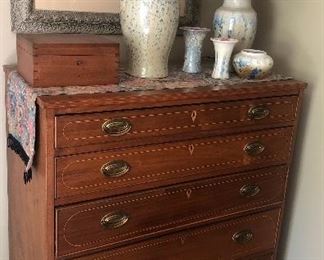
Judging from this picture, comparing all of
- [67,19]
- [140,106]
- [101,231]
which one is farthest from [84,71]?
[101,231]

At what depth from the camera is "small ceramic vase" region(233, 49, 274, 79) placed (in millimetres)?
1647

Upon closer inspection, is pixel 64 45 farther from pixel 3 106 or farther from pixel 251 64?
pixel 251 64

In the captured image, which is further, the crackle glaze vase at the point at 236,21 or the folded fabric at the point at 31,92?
the crackle glaze vase at the point at 236,21

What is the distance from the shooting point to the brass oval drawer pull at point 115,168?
4.47ft

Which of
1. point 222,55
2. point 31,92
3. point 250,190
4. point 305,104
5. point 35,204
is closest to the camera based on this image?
point 31,92

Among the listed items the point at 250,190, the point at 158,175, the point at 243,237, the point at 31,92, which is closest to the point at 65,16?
the point at 31,92

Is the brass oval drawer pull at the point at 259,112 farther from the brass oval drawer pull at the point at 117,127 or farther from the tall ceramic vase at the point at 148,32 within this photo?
the brass oval drawer pull at the point at 117,127

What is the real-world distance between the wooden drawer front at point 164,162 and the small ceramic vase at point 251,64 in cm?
21

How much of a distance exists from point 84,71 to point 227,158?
583 mm

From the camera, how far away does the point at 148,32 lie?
1.51m

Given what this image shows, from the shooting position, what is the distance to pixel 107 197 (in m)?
1.40

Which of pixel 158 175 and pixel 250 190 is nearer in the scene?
pixel 158 175

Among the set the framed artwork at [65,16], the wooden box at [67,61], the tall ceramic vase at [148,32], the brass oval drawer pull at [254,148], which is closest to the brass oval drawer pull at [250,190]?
the brass oval drawer pull at [254,148]

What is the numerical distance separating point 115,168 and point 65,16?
2.02ft
